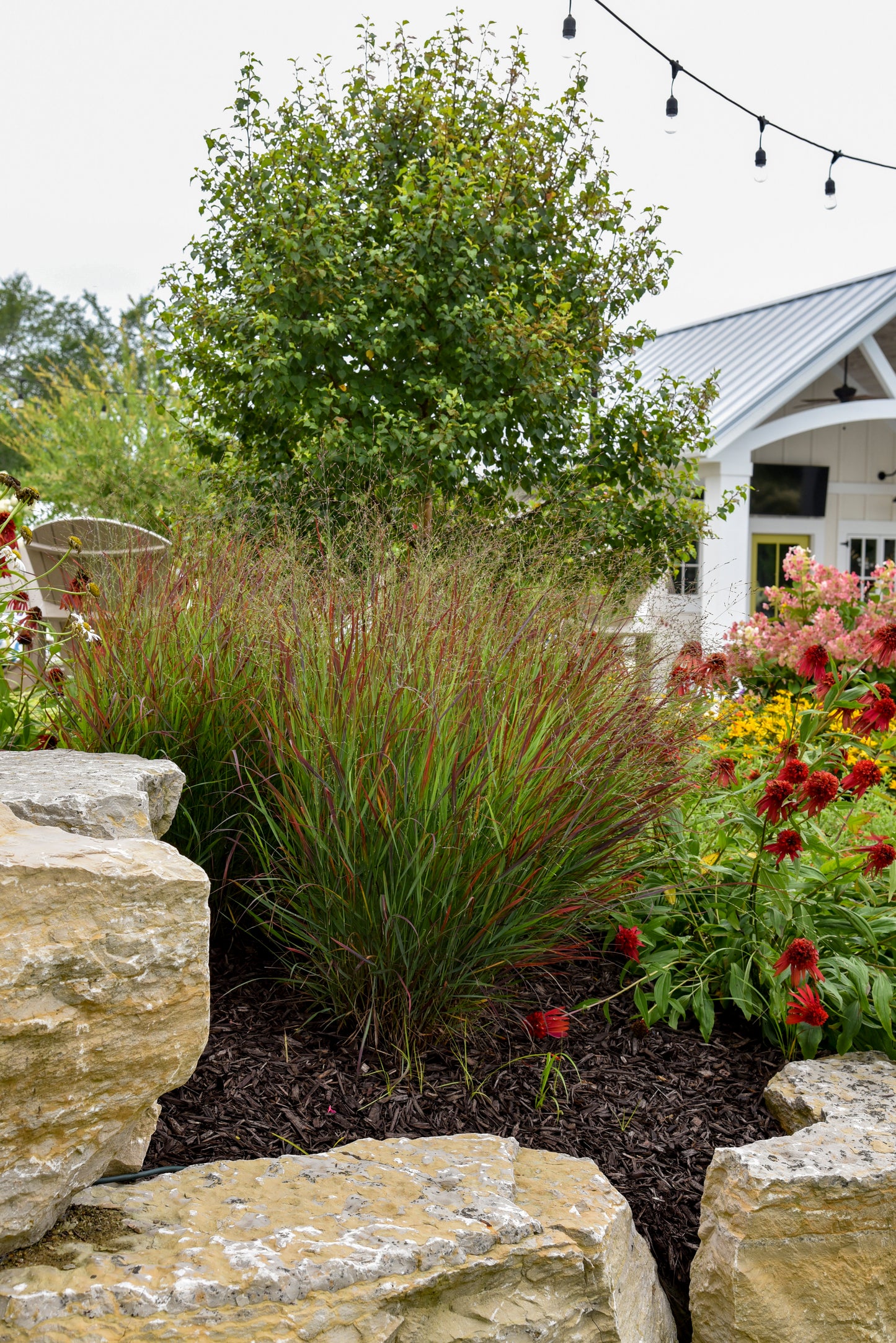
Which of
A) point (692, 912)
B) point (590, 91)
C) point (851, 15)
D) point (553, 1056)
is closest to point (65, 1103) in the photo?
point (553, 1056)

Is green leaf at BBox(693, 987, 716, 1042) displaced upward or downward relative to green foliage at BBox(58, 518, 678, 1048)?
downward

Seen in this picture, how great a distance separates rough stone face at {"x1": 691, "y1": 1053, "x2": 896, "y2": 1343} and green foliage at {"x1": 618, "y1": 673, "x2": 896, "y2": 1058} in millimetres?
577

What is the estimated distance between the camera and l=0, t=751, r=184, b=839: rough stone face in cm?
221

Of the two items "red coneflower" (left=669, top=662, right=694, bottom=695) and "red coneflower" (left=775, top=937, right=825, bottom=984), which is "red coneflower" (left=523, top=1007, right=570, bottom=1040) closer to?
"red coneflower" (left=775, top=937, right=825, bottom=984)

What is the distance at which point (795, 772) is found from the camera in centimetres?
290

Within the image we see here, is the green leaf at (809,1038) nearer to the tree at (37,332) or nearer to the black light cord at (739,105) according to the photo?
the black light cord at (739,105)

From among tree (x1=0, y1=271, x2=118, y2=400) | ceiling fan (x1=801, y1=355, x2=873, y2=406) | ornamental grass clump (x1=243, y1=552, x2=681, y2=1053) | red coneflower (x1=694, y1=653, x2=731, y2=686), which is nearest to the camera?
ornamental grass clump (x1=243, y1=552, x2=681, y2=1053)

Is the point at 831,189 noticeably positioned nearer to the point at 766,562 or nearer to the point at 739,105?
the point at 739,105

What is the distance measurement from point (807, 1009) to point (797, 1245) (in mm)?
580

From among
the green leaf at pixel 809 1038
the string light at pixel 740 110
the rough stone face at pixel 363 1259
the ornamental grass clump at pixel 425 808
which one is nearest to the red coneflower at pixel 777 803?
the ornamental grass clump at pixel 425 808

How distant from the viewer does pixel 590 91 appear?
7.11 m

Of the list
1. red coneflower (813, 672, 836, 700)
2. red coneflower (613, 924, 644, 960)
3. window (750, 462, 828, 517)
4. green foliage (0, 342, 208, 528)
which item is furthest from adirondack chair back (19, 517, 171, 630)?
window (750, 462, 828, 517)

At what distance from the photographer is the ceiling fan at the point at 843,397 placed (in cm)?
1323

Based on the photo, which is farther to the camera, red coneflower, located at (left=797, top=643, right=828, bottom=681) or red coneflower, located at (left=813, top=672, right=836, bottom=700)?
red coneflower, located at (left=813, top=672, right=836, bottom=700)
